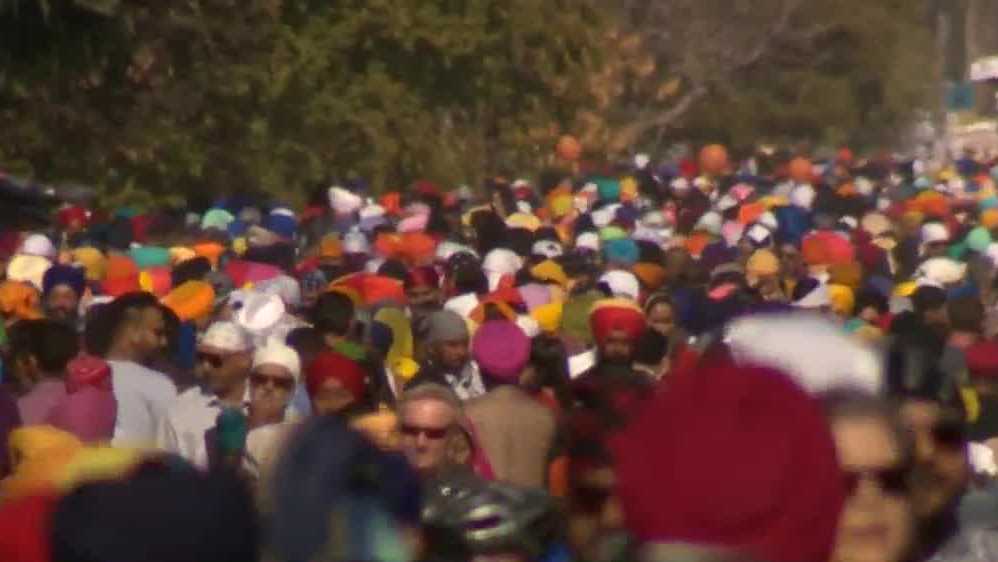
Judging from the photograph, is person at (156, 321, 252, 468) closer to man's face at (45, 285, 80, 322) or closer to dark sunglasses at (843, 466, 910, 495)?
man's face at (45, 285, 80, 322)

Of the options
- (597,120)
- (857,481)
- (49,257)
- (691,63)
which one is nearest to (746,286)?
(49,257)

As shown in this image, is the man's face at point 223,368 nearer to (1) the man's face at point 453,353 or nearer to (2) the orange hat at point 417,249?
(1) the man's face at point 453,353

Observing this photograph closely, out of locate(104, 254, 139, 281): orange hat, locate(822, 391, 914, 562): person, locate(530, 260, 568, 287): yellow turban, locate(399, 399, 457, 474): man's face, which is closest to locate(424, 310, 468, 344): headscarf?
locate(399, 399, 457, 474): man's face

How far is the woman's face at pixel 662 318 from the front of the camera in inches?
507

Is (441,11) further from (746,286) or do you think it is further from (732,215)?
(746,286)

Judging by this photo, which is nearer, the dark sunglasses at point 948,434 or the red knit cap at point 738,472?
the red knit cap at point 738,472

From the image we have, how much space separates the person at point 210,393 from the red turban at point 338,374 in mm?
371

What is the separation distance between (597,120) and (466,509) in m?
33.2

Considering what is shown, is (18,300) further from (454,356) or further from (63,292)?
(454,356)

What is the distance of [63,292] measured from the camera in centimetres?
1378

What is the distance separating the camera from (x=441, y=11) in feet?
95.7

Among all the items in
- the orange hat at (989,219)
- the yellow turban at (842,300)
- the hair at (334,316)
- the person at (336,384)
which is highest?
the person at (336,384)

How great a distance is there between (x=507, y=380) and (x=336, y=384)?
1.71 meters

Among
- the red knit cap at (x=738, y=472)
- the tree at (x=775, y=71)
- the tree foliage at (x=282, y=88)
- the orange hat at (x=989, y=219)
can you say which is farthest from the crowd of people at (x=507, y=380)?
the tree at (x=775, y=71)
